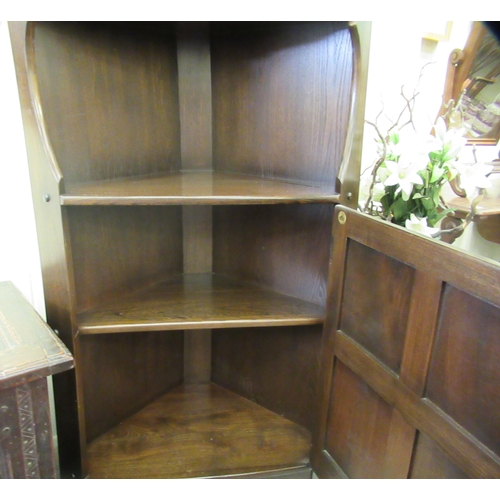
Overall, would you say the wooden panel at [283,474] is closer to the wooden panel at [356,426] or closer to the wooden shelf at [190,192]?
the wooden panel at [356,426]

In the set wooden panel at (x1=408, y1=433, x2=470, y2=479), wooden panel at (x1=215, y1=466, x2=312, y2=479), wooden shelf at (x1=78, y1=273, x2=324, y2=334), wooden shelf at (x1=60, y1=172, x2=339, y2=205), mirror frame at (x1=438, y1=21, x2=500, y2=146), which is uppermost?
mirror frame at (x1=438, y1=21, x2=500, y2=146)

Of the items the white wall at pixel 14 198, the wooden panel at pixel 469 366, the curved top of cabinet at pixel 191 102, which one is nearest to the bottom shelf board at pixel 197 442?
the white wall at pixel 14 198

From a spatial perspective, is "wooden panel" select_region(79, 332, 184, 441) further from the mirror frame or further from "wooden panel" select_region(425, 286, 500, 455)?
the mirror frame

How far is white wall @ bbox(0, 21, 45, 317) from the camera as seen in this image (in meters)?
0.96

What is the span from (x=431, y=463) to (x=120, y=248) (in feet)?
2.84

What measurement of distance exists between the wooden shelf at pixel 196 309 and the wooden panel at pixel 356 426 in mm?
180

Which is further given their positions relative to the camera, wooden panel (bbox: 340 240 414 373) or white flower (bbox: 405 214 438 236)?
white flower (bbox: 405 214 438 236)

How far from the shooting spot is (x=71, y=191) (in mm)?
844

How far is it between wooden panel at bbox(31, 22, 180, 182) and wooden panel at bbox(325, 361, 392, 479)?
2.50ft

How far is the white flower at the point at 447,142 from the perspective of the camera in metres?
0.84

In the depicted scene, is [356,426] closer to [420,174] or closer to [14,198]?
[420,174]

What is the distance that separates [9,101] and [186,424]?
1.01 m

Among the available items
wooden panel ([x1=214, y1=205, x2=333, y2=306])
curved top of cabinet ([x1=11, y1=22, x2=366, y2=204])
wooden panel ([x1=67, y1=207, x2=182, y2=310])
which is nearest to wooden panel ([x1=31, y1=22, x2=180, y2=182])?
curved top of cabinet ([x1=11, y1=22, x2=366, y2=204])

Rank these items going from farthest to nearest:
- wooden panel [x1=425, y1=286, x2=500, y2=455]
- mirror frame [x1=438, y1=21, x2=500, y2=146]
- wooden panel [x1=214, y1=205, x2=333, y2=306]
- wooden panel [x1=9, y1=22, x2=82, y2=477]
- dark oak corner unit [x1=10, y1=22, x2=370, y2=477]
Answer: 1. mirror frame [x1=438, y1=21, x2=500, y2=146]
2. wooden panel [x1=214, y1=205, x2=333, y2=306]
3. dark oak corner unit [x1=10, y1=22, x2=370, y2=477]
4. wooden panel [x1=9, y1=22, x2=82, y2=477]
5. wooden panel [x1=425, y1=286, x2=500, y2=455]
